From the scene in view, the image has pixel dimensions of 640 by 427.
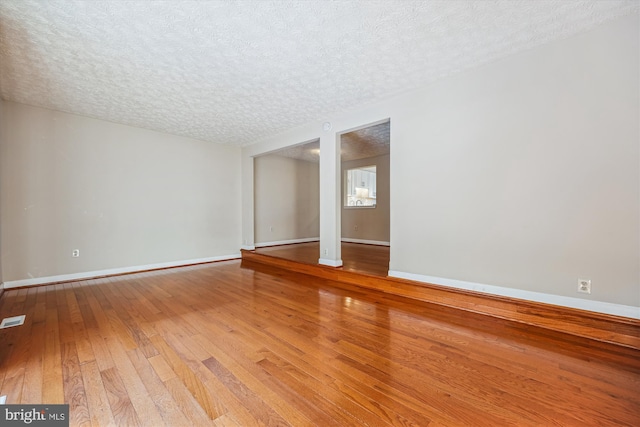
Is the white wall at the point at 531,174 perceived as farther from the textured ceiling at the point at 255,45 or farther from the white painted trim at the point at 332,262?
the white painted trim at the point at 332,262

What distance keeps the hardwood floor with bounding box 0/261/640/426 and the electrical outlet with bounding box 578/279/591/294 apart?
418mm

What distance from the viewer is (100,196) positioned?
4285 mm

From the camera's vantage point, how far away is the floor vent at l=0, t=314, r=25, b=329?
2439 mm

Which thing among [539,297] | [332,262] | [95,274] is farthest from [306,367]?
[95,274]

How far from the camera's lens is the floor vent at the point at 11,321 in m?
2.44

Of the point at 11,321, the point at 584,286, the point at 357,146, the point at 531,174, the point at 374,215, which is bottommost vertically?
the point at 11,321

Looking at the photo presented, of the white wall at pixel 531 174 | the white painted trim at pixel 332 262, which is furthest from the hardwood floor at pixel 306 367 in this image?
the white painted trim at pixel 332 262

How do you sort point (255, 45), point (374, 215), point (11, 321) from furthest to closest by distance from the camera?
1. point (374, 215)
2. point (11, 321)
3. point (255, 45)

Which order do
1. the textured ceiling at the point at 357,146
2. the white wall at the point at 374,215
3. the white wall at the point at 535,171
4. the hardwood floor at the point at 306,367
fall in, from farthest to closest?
the white wall at the point at 374,215, the textured ceiling at the point at 357,146, the white wall at the point at 535,171, the hardwood floor at the point at 306,367

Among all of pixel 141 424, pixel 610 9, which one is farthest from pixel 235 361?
pixel 610 9

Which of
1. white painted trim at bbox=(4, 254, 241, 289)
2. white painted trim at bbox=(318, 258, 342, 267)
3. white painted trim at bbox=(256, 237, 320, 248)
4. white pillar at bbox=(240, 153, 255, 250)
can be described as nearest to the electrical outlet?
white painted trim at bbox=(318, 258, 342, 267)

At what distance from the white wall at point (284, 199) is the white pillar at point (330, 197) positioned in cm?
291

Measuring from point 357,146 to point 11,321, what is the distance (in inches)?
228

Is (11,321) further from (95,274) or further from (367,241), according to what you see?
(367,241)
